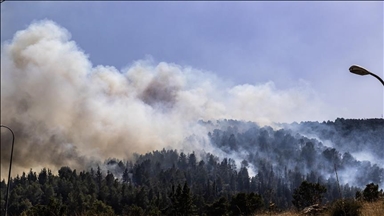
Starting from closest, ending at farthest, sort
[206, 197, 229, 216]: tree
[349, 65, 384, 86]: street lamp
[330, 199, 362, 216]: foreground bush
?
[349, 65, 384, 86]: street lamp < [330, 199, 362, 216]: foreground bush < [206, 197, 229, 216]: tree

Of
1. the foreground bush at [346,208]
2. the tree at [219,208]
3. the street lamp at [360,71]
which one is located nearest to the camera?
the street lamp at [360,71]

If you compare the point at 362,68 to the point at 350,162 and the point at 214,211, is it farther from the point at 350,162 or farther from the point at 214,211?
the point at 350,162

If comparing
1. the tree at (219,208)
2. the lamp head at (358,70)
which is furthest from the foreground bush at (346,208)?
the tree at (219,208)

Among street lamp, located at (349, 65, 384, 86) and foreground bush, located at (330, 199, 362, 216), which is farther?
foreground bush, located at (330, 199, 362, 216)

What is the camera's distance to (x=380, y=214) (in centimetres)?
1422

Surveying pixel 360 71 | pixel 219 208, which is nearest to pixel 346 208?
pixel 360 71

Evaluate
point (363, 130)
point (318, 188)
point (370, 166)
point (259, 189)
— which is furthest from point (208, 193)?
point (318, 188)

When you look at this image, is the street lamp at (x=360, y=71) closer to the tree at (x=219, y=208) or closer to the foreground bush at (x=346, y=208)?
the foreground bush at (x=346, y=208)

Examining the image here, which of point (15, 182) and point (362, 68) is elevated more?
point (15, 182)

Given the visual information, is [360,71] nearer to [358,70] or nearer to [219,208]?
[358,70]

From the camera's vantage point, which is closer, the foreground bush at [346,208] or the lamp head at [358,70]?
the lamp head at [358,70]

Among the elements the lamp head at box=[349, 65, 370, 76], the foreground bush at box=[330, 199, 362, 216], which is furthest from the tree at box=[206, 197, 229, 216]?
the lamp head at box=[349, 65, 370, 76]

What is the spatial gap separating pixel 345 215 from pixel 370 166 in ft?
563

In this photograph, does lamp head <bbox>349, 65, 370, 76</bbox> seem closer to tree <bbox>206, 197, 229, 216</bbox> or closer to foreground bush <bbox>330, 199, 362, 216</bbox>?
foreground bush <bbox>330, 199, 362, 216</bbox>
